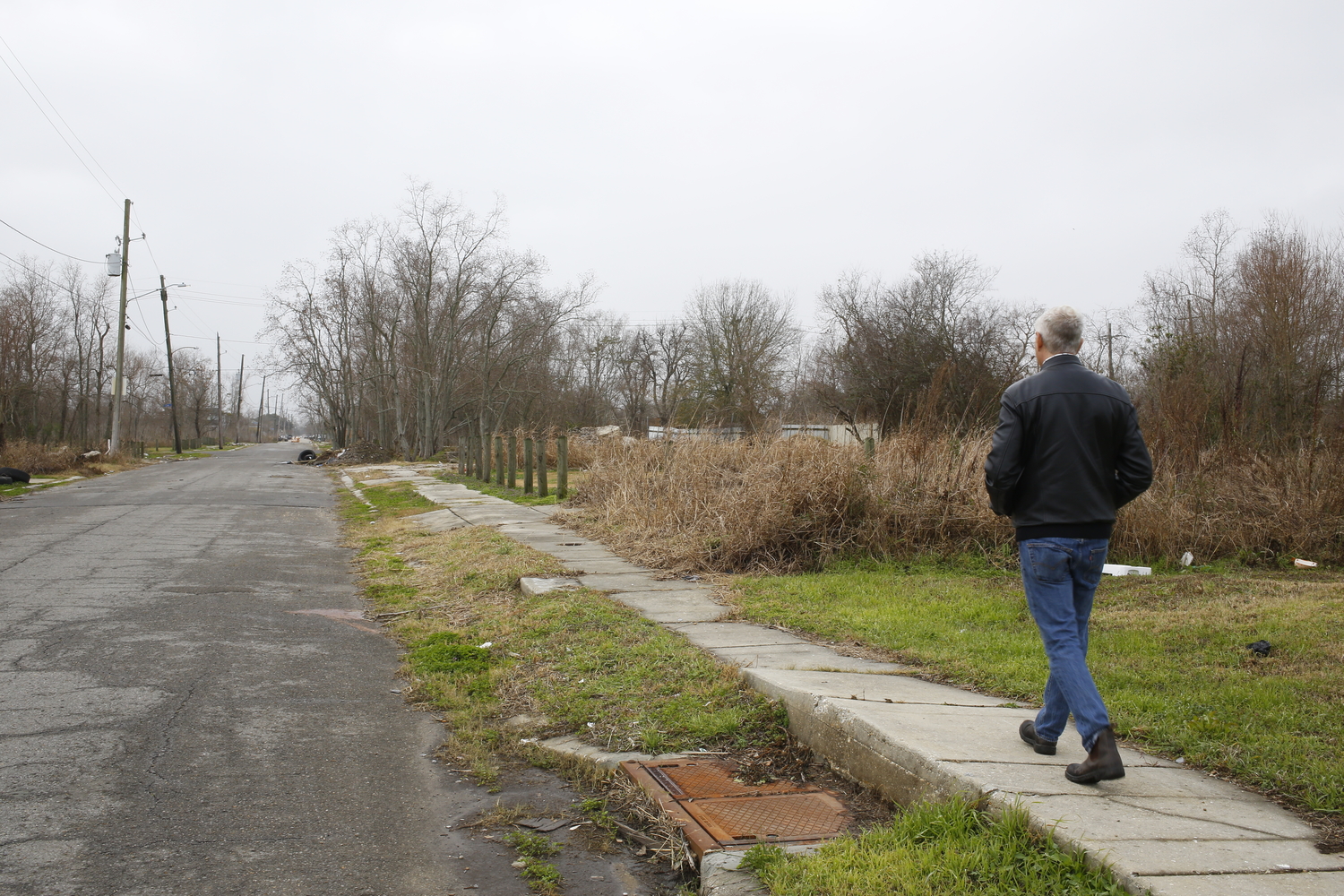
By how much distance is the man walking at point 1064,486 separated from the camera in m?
3.37

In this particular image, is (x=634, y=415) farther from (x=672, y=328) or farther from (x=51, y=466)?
(x=51, y=466)

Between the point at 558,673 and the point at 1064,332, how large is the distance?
11.6ft

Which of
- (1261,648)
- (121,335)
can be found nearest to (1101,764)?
(1261,648)

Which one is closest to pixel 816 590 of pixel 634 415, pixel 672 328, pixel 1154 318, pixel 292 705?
pixel 292 705

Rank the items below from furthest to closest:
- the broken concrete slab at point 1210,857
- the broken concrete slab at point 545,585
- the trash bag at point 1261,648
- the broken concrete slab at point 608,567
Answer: the broken concrete slab at point 608,567
the broken concrete slab at point 545,585
the trash bag at point 1261,648
the broken concrete slab at point 1210,857

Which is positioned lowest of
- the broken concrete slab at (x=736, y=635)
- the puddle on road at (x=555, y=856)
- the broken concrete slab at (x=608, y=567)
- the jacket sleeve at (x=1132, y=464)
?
the puddle on road at (x=555, y=856)

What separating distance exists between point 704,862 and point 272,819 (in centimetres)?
172

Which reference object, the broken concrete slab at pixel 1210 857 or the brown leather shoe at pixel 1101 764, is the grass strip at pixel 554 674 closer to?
the brown leather shoe at pixel 1101 764

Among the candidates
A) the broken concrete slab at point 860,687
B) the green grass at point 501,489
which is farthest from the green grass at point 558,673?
the green grass at point 501,489

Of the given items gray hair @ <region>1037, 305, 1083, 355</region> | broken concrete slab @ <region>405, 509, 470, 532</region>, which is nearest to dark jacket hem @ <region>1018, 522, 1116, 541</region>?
Answer: gray hair @ <region>1037, 305, 1083, 355</region>

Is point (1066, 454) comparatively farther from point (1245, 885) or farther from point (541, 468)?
point (541, 468)

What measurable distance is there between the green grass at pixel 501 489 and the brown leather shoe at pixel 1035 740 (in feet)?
46.5

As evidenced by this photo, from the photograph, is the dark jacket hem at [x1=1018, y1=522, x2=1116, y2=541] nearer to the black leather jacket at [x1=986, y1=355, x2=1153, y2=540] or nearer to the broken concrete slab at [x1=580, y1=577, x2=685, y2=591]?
the black leather jacket at [x1=986, y1=355, x2=1153, y2=540]

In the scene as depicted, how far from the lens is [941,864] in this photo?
9.06ft
